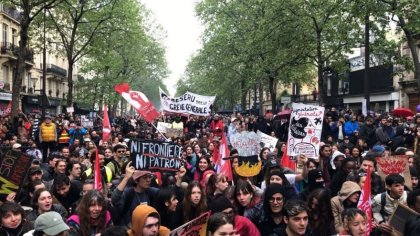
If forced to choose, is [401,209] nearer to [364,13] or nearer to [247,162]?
[247,162]

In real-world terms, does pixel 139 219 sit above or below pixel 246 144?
below

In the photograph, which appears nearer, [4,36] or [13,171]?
[13,171]

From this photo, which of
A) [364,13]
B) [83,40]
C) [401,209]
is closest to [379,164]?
[401,209]

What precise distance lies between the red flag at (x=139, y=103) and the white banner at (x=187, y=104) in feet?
11.7

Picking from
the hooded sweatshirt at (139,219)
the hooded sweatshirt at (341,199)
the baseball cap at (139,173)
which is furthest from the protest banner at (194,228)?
the baseball cap at (139,173)

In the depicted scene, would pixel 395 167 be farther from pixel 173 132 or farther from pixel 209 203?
pixel 173 132

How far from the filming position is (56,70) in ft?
195

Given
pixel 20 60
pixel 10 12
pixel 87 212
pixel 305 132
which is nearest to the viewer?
pixel 87 212

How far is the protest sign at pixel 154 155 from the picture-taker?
6.99 metres

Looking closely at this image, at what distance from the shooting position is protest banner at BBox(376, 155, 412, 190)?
25.0ft

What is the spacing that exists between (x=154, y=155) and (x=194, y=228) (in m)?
2.69

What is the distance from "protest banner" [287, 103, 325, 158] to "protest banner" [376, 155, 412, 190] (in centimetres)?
170

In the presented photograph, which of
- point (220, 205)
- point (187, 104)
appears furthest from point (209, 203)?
point (187, 104)

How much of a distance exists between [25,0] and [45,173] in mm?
12651
